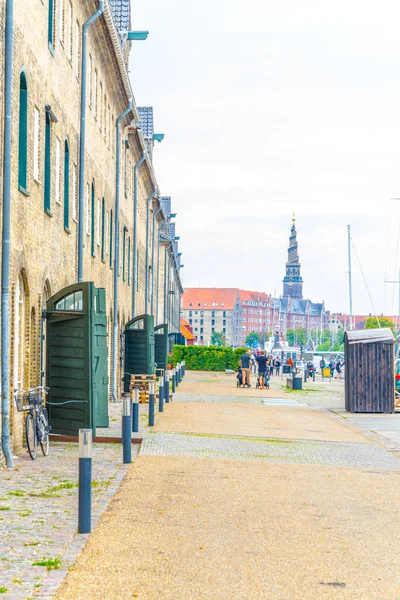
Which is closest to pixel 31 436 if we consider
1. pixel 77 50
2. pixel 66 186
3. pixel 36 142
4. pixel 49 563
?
pixel 36 142

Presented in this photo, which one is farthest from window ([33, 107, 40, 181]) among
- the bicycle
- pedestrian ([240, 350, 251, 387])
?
pedestrian ([240, 350, 251, 387])

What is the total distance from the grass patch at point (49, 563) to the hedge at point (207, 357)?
65.3 m

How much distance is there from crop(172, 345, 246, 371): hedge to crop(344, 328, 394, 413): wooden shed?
142 ft

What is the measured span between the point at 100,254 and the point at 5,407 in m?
15.2

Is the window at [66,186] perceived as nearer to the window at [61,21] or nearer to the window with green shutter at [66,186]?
the window with green shutter at [66,186]

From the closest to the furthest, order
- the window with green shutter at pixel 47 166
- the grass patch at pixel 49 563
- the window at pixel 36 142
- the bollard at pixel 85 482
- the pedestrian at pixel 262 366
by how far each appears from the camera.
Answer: the grass patch at pixel 49 563 < the bollard at pixel 85 482 < the window at pixel 36 142 < the window with green shutter at pixel 47 166 < the pedestrian at pixel 262 366

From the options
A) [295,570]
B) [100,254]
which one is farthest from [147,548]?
[100,254]

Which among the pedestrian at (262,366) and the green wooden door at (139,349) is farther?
the pedestrian at (262,366)

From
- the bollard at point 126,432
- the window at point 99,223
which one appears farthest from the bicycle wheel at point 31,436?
the window at point 99,223

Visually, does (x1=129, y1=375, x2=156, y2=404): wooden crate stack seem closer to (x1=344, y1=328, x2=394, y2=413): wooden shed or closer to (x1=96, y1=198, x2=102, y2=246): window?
(x1=96, y1=198, x2=102, y2=246): window

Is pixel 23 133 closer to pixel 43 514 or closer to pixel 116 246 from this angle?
pixel 43 514

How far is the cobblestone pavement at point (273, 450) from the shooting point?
52.7 ft

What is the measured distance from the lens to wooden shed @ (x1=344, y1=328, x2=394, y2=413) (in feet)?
97.2

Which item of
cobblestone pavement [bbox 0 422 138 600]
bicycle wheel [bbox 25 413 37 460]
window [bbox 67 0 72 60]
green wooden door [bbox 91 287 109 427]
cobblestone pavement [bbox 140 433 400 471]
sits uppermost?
window [bbox 67 0 72 60]
